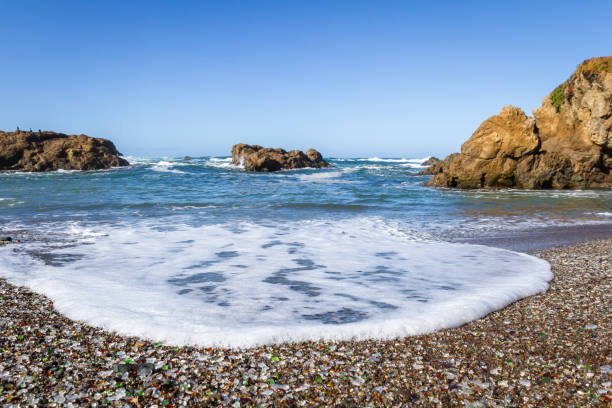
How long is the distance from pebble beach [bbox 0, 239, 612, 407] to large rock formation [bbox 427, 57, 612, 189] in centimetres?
1928

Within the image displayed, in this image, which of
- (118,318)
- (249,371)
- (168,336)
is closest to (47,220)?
(118,318)

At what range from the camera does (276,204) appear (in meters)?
16.3

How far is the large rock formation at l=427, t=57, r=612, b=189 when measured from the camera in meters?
20.5

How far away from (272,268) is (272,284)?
94 cm

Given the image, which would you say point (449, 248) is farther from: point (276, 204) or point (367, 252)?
point (276, 204)

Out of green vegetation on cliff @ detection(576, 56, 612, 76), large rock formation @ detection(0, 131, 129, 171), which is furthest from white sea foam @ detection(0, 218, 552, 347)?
large rock formation @ detection(0, 131, 129, 171)

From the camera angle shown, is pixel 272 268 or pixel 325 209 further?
pixel 325 209

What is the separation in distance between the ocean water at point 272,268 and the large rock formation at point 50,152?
28.3 m

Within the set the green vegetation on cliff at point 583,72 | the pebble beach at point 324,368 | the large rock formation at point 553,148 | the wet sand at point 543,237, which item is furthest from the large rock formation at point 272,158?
the pebble beach at point 324,368

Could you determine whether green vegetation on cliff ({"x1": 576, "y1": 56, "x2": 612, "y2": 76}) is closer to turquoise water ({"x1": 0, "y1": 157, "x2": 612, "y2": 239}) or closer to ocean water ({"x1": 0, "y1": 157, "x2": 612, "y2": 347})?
turquoise water ({"x1": 0, "y1": 157, "x2": 612, "y2": 239})

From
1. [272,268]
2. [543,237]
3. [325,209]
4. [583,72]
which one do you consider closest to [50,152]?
[325,209]

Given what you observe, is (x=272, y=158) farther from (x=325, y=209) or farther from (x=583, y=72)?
(x=325, y=209)

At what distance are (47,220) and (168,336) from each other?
33.2 ft

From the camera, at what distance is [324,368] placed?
10.2 feet
